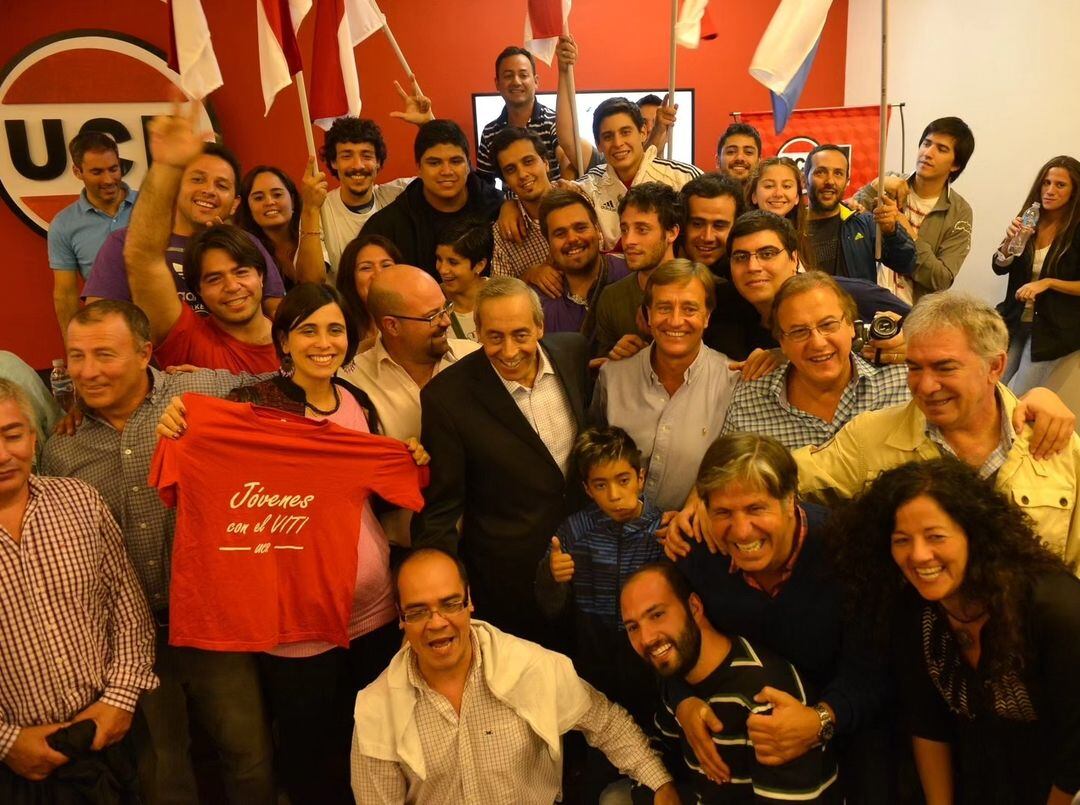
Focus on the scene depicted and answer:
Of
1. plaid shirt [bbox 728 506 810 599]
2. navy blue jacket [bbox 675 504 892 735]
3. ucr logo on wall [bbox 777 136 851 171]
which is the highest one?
ucr logo on wall [bbox 777 136 851 171]

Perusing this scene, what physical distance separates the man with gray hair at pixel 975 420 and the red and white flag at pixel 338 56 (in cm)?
321

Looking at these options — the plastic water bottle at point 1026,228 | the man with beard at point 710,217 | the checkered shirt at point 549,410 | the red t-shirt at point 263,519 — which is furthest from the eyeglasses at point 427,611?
the plastic water bottle at point 1026,228

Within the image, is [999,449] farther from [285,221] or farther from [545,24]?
[545,24]

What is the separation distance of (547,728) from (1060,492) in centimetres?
160

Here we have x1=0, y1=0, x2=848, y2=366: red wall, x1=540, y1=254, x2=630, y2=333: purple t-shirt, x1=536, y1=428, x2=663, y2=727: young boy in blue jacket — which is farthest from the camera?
x1=0, y1=0, x2=848, y2=366: red wall

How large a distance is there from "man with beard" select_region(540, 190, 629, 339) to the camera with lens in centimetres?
104

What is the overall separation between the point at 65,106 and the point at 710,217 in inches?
227

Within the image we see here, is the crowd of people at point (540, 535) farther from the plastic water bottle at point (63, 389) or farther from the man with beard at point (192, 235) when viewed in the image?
the plastic water bottle at point (63, 389)

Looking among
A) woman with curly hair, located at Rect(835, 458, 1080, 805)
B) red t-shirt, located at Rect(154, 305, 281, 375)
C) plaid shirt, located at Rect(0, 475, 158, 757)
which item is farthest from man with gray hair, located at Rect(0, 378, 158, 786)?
woman with curly hair, located at Rect(835, 458, 1080, 805)

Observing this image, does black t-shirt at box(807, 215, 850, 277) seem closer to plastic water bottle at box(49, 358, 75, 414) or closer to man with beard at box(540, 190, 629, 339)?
man with beard at box(540, 190, 629, 339)

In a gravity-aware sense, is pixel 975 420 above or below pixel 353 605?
above

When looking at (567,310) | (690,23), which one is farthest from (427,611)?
(690,23)

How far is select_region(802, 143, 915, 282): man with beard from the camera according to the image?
455cm

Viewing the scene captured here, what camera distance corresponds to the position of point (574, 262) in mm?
3561
